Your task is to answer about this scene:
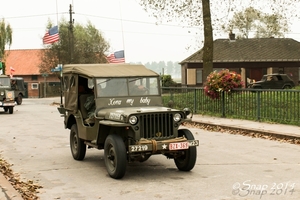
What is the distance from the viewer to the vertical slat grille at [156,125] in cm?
886

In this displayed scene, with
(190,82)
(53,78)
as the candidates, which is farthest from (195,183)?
(53,78)

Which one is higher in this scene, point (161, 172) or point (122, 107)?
point (122, 107)

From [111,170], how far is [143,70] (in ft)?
8.41

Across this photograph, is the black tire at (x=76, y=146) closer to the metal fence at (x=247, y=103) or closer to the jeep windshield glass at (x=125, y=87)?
Answer: the jeep windshield glass at (x=125, y=87)

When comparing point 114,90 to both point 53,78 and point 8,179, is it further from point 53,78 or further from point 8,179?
point 53,78

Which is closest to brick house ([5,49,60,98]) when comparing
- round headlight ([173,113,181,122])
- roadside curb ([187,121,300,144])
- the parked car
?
the parked car

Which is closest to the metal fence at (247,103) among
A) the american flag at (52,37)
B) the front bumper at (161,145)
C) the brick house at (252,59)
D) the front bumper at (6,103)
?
the front bumper at (161,145)

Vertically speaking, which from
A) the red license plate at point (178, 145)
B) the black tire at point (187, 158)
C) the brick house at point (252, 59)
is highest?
the brick house at point (252, 59)

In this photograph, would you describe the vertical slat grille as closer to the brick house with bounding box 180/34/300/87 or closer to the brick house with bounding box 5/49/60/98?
the brick house with bounding box 180/34/300/87

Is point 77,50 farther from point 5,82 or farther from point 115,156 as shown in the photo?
point 115,156

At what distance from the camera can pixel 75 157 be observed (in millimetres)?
11031

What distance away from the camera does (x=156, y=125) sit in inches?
353

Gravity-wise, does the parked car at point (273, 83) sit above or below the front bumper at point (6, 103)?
above

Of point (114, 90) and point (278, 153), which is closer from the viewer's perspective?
point (114, 90)
